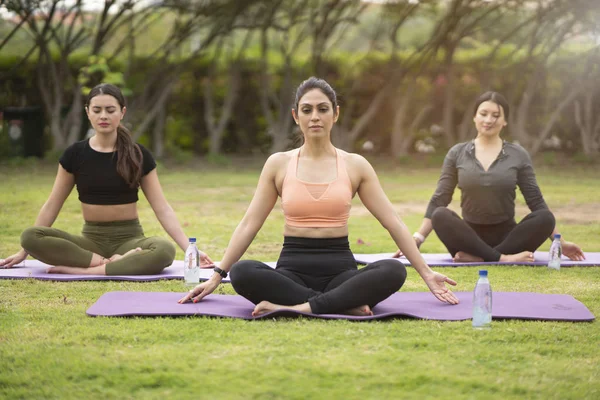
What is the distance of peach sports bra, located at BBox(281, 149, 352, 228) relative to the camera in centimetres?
508

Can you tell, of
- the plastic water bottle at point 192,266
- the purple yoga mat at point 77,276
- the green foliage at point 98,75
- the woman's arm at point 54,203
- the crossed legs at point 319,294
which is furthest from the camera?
the green foliage at point 98,75

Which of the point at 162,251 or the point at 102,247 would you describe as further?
the point at 102,247

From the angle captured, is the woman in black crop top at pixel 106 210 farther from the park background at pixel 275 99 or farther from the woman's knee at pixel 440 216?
the woman's knee at pixel 440 216

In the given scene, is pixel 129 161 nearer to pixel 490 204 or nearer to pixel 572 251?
pixel 490 204

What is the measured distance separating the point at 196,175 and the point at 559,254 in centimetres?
1016

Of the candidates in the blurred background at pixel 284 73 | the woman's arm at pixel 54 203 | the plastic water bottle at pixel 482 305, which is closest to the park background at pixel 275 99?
the blurred background at pixel 284 73

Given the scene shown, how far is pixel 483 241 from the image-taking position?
7.34 m

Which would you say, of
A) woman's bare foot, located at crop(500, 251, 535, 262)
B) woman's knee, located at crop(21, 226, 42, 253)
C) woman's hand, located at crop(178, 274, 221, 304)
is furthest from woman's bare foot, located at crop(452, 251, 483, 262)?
woman's knee, located at crop(21, 226, 42, 253)

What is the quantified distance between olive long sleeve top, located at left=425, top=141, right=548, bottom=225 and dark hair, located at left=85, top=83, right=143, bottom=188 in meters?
2.40

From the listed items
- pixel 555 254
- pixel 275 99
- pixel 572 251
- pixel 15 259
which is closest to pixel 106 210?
pixel 15 259

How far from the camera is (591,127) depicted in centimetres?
2033

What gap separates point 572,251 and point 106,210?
12.0ft

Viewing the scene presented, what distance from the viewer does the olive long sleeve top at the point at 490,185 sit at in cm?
728

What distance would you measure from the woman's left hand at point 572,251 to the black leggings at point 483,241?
171 millimetres
